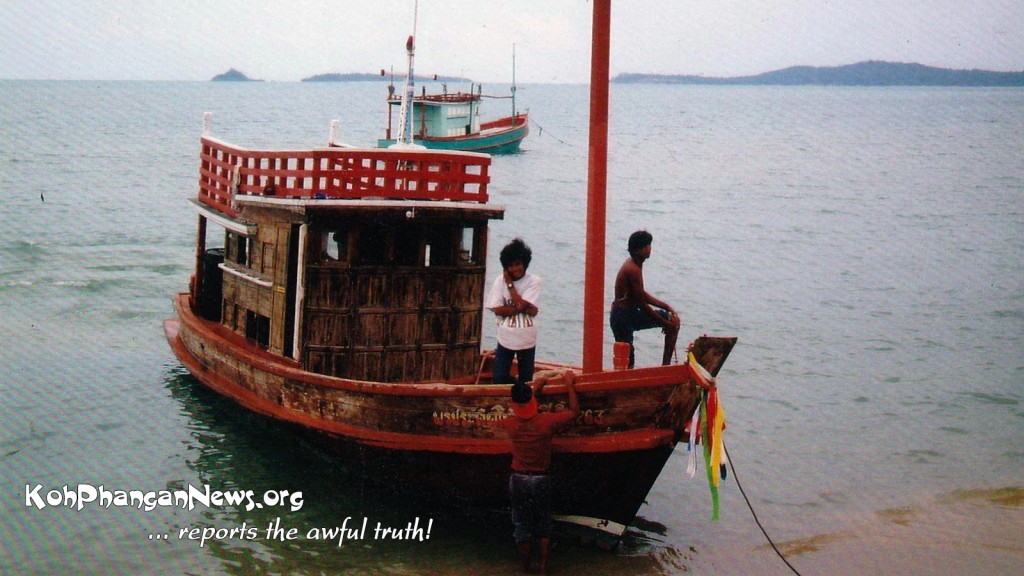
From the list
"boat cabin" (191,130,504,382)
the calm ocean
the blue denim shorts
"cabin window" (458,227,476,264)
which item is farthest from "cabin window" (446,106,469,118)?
the blue denim shorts

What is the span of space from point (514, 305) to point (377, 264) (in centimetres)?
191

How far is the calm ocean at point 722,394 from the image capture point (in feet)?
30.8

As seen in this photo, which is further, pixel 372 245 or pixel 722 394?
pixel 722 394

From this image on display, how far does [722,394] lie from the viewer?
15078mm

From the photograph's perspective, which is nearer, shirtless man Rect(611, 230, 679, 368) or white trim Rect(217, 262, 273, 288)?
shirtless man Rect(611, 230, 679, 368)

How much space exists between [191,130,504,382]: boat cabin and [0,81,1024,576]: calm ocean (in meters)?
1.37

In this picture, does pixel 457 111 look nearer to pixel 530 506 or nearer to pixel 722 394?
pixel 722 394

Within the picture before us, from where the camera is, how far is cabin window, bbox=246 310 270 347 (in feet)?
37.7

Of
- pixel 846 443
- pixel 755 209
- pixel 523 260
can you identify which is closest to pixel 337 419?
pixel 523 260

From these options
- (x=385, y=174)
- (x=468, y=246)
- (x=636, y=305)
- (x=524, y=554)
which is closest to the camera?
(x=524, y=554)

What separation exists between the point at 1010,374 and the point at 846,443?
5.39m

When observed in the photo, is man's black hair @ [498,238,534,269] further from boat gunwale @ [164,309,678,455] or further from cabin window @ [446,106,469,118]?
cabin window @ [446,106,469,118]

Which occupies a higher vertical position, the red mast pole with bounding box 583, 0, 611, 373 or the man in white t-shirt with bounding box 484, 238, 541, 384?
the red mast pole with bounding box 583, 0, 611, 373

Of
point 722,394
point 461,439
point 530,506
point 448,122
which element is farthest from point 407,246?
point 448,122
